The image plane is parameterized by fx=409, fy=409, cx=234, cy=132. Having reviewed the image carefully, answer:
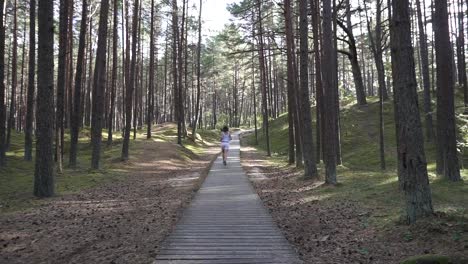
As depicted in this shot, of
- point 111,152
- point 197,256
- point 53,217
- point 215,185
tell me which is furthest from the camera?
point 111,152

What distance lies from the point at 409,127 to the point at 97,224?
6.71m

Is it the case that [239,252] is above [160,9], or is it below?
below

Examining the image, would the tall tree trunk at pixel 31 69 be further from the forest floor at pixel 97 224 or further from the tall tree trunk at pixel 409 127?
the tall tree trunk at pixel 409 127

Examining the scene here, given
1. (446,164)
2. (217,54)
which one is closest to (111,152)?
(446,164)

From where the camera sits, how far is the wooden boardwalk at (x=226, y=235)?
20.7ft

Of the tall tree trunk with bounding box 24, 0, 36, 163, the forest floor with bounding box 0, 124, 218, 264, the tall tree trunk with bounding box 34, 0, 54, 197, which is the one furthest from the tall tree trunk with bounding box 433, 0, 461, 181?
the tall tree trunk with bounding box 24, 0, 36, 163

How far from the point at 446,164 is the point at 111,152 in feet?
65.8

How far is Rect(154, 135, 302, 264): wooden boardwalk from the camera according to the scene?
20.7ft

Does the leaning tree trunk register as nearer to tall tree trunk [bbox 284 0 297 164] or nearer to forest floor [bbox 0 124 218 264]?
tall tree trunk [bbox 284 0 297 164]

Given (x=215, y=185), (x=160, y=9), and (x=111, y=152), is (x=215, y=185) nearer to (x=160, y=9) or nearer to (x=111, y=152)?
(x=111, y=152)

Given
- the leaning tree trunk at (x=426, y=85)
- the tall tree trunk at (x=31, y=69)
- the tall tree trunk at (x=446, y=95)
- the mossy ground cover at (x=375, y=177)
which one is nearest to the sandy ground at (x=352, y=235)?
the mossy ground cover at (x=375, y=177)

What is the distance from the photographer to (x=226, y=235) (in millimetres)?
7695

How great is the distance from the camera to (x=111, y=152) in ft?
87.3

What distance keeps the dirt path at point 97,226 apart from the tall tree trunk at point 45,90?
4.25ft
